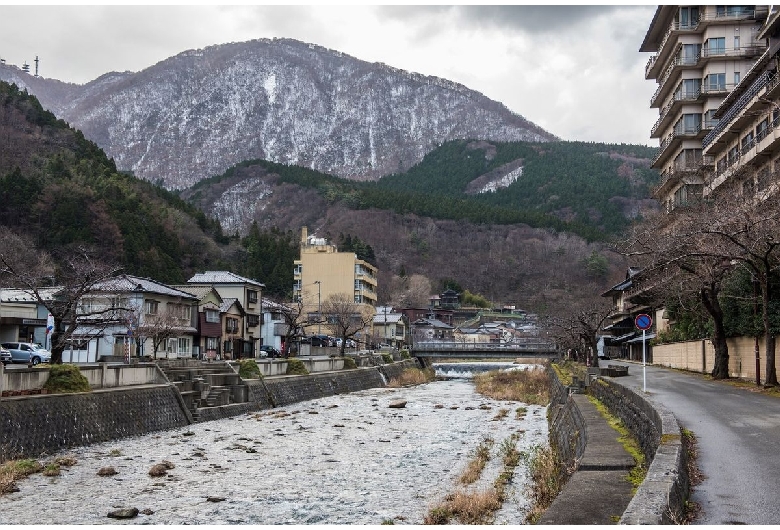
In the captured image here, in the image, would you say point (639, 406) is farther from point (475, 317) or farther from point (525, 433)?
point (475, 317)

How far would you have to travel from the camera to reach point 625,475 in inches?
454

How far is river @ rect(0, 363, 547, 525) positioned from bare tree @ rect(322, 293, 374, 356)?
5671cm

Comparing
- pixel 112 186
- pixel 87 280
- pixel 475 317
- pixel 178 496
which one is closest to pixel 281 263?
pixel 112 186

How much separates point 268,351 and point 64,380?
5277 centimetres

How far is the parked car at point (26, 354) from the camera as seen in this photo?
143ft

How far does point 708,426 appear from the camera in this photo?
15844mm

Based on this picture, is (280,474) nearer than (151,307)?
Yes

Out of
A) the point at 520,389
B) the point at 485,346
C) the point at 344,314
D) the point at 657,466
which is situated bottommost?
the point at 520,389

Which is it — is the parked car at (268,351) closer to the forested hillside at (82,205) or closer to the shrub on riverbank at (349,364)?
the shrub on riverbank at (349,364)

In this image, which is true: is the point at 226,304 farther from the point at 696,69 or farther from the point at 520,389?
the point at 696,69

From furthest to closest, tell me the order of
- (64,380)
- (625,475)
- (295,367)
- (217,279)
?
1. (217,279)
2. (295,367)
3. (64,380)
4. (625,475)

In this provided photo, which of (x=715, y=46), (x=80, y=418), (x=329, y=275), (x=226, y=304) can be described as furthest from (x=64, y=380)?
(x=329, y=275)

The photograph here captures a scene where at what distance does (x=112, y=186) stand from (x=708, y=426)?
85865 millimetres

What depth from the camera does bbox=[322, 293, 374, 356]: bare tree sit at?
93.5 m
